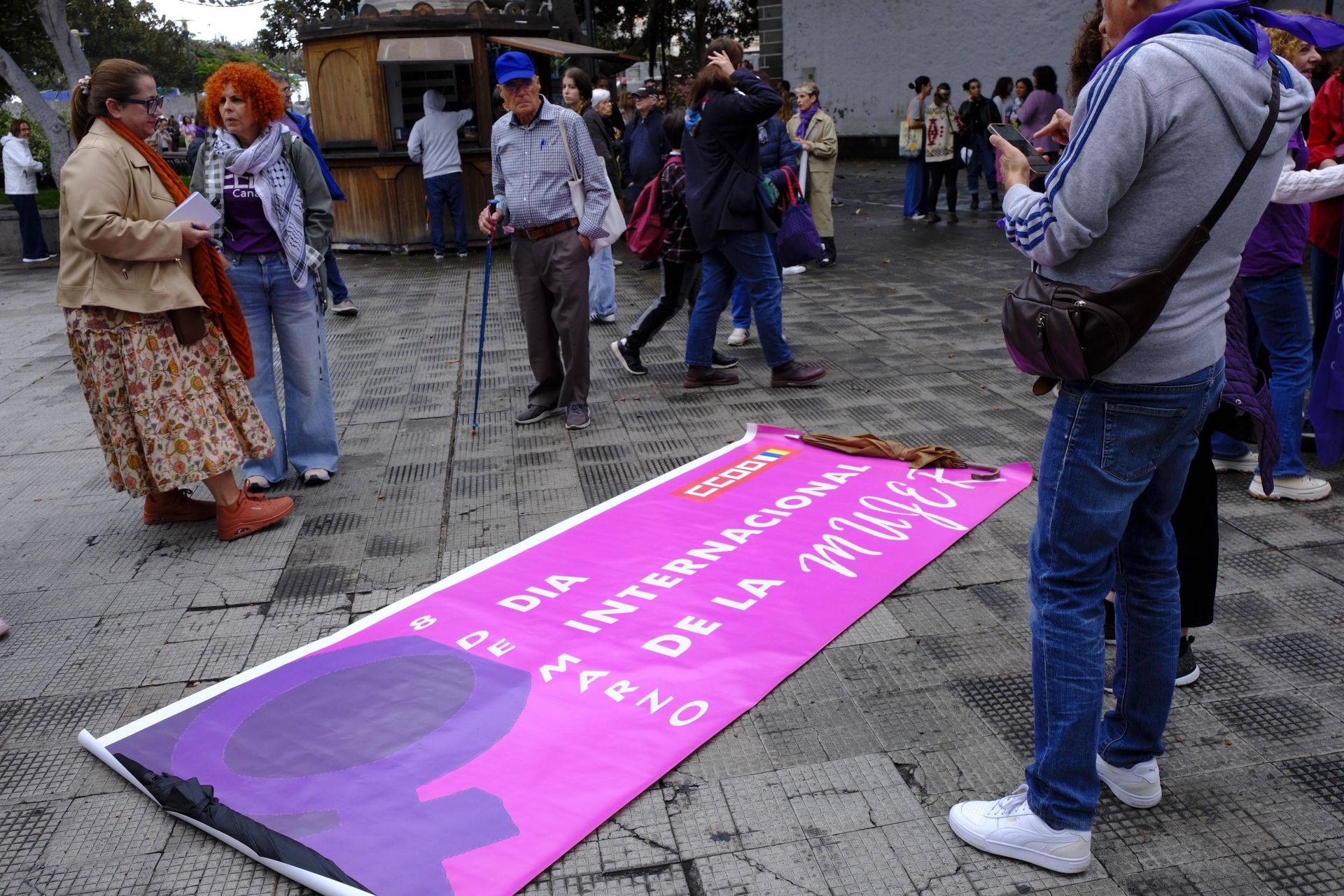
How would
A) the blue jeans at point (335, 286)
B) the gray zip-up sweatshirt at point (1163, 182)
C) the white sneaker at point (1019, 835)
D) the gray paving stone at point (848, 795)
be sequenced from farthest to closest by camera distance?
the blue jeans at point (335, 286), the gray paving stone at point (848, 795), the white sneaker at point (1019, 835), the gray zip-up sweatshirt at point (1163, 182)

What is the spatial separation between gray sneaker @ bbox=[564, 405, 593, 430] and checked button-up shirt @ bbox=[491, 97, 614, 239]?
893 mm

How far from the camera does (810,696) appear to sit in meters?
3.20

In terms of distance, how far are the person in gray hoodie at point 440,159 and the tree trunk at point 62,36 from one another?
625 centimetres

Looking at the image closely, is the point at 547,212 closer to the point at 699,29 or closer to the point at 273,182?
the point at 273,182

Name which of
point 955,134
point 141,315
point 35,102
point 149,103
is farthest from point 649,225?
point 35,102

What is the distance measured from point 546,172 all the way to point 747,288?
1446 millimetres

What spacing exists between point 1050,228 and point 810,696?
1580mm

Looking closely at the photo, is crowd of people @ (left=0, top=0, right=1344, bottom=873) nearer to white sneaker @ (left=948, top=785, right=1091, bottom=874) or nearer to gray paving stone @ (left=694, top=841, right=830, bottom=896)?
white sneaker @ (left=948, top=785, right=1091, bottom=874)

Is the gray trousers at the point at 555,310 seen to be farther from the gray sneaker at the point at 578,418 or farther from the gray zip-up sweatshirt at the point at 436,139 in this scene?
the gray zip-up sweatshirt at the point at 436,139

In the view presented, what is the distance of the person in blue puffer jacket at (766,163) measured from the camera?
7711mm

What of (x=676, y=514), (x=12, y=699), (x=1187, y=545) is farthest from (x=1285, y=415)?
(x=12, y=699)

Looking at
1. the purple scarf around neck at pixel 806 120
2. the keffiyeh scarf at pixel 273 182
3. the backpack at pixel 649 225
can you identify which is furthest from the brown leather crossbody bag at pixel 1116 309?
the purple scarf around neck at pixel 806 120

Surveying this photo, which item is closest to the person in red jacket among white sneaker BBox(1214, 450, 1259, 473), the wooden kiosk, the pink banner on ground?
white sneaker BBox(1214, 450, 1259, 473)

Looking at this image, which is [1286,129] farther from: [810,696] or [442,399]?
[442,399]
